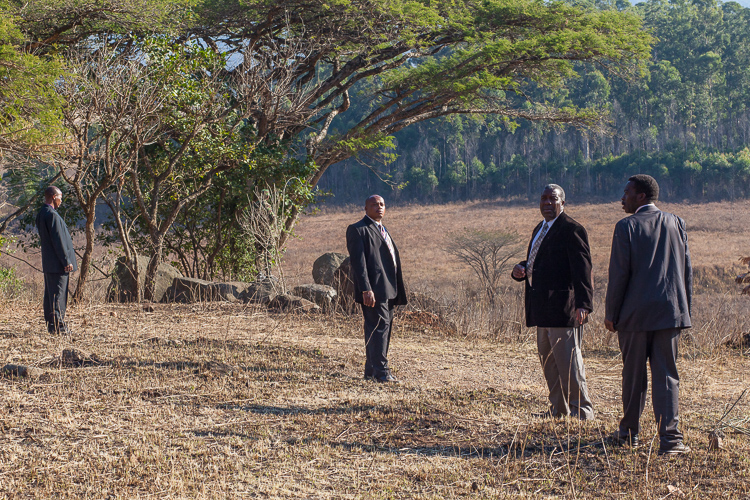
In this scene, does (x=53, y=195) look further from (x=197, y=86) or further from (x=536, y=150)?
(x=536, y=150)

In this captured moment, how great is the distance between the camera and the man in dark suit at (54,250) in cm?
749

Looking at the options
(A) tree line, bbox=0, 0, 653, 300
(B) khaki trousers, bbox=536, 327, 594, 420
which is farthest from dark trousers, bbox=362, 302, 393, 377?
(A) tree line, bbox=0, 0, 653, 300

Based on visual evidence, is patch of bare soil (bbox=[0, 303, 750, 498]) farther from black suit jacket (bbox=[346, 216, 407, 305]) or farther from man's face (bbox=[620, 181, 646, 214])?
man's face (bbox=[620, 181, 646, 214])

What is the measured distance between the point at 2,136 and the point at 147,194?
4387mm

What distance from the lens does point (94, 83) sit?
9312mm

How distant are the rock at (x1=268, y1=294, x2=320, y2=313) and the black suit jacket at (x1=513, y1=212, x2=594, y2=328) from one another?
6.23 metres

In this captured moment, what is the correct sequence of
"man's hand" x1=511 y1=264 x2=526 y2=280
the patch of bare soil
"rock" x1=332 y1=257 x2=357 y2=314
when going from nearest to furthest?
the patch of bare soil < "man's hand" x1=511 y1=264 x2=526 y2=280 < "rock" x1=332 y1=257 x2=357 y2=314

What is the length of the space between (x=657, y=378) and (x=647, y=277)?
63 cm

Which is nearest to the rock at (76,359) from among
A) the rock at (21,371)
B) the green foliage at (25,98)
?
the rock at (21,371)

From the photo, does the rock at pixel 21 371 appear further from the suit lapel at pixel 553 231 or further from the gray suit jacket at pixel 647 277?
the gray suit jacket at pixel 647 277

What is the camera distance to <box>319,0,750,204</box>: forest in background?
5526cm

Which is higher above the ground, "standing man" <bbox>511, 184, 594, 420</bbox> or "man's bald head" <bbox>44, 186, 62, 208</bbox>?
"man's bald head" <bbox>44, 186, 62, 208</bbox>

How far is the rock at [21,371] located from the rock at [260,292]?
5.12 metres

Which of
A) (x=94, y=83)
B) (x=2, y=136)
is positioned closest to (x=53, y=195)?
(x=2, y=136)
